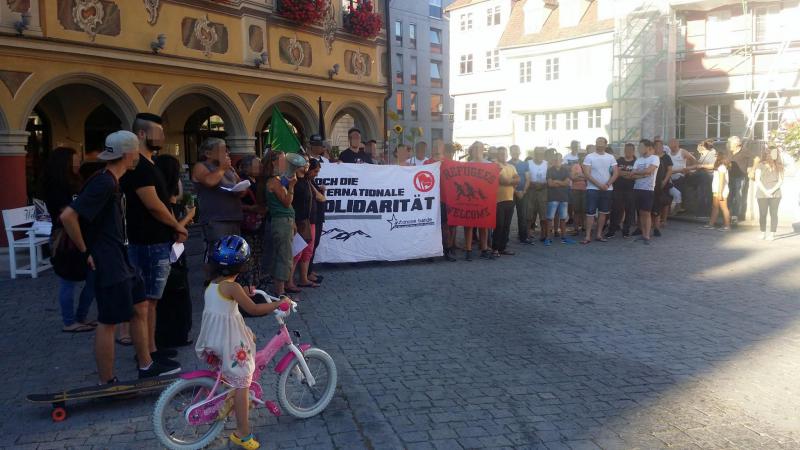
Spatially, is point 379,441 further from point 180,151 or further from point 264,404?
point 180,151

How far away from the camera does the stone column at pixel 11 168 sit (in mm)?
11164

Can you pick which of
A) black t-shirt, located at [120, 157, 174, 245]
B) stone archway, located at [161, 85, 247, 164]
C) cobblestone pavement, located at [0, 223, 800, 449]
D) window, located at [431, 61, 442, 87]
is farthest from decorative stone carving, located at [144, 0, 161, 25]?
window, located at [431, 61, 442, 87]

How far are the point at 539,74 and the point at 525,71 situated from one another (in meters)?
1.22

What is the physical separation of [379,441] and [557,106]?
135 ft

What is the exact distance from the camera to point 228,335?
14.1 ft

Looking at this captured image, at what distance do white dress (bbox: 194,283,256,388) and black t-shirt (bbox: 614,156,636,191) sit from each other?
11.2 m

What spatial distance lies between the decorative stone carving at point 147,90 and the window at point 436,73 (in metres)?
54.9

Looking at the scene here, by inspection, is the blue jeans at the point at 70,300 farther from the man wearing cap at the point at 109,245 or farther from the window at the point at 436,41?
the window at the point at 436,41

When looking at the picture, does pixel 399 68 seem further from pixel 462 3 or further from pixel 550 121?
pixel 550 121

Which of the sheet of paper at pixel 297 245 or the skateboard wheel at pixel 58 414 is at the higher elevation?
the sheet of paper at pixel 297 245

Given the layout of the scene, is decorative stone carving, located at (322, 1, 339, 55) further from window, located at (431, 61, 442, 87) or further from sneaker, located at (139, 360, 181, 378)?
window, located at (431, 61, 442, 87)

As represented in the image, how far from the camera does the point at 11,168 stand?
36.8 ft

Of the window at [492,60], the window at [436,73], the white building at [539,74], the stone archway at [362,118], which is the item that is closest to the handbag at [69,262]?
the stone archway at [362,118]

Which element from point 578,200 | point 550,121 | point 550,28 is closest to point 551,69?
point 550,28
